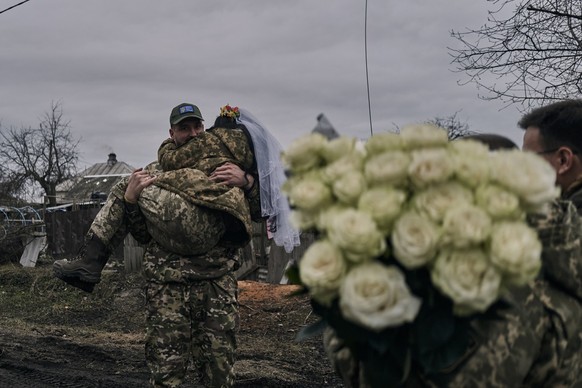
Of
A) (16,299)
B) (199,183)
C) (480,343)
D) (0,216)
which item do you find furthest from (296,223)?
(0,216)

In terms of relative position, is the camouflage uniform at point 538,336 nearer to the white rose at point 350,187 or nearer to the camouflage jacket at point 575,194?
the camouflage jacket at point 575,194

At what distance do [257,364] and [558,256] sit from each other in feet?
20.1

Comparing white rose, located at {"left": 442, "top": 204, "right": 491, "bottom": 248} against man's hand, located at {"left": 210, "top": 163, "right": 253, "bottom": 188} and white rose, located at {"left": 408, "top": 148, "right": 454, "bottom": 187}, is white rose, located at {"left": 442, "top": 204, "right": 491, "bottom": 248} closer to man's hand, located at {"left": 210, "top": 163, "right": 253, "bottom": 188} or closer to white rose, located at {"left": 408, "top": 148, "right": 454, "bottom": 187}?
white rose, located at {"left": 408, "top": 148, "right": 454, "bottom": 187}

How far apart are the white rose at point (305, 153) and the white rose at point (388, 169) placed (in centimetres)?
16

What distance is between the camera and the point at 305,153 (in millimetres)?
1859

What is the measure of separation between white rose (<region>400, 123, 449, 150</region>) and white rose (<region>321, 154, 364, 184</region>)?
123mm

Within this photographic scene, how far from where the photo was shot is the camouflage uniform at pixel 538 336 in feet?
6.24

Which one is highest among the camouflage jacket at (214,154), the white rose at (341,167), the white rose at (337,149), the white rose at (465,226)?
the camouflage jacket at (214,154)

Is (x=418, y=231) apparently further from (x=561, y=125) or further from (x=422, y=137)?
(x=561, y=125)

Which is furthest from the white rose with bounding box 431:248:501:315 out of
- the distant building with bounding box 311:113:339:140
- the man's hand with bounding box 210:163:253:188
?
the man's hand with bounding box 210:163:253:188

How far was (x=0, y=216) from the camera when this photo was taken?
1955cm

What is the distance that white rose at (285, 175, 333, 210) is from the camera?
5.79 feet

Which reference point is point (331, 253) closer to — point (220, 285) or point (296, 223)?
point (296, 223)

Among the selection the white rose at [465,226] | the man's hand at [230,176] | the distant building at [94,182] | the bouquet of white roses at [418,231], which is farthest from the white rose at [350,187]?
the distant building at [94,182]
